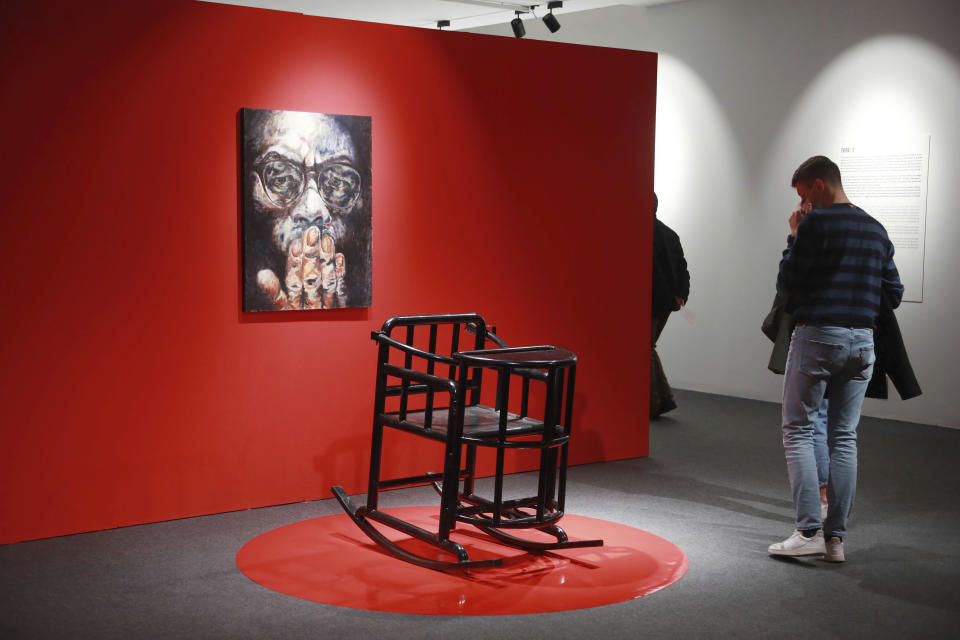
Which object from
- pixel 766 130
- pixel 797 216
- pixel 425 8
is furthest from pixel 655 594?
pixel 425 8

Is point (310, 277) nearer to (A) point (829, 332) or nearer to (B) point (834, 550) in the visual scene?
(A) point (829, 332)

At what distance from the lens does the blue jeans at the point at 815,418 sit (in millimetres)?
3920

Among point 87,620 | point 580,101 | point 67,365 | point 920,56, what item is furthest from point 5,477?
point 920,56

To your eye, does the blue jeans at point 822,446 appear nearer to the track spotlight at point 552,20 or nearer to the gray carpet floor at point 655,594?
the gray carpet floor at point 655,594

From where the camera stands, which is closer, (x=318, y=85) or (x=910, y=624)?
(x=910, y=624)

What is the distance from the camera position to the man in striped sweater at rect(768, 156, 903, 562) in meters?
3.88

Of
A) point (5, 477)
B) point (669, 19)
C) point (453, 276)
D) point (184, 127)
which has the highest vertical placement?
point (669, 19)

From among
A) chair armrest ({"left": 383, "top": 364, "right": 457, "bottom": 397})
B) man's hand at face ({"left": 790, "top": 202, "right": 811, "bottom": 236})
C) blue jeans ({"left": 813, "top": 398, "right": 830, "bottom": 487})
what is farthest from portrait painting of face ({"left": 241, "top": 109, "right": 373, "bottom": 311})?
blue jeans ({"left": 813, "top": 398, "right": 830, "bottom": 487})

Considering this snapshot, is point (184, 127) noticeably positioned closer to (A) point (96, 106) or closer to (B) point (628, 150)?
(A) point (96, 106)

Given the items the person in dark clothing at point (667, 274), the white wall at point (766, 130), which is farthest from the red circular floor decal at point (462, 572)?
Answer: the white wall at point (766, 130)

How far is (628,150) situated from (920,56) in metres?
2.51

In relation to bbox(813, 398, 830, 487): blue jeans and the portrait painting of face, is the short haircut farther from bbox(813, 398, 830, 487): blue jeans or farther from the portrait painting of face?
the portrait painting of face

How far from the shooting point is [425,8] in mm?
8797

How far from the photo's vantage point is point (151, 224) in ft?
14.4
